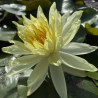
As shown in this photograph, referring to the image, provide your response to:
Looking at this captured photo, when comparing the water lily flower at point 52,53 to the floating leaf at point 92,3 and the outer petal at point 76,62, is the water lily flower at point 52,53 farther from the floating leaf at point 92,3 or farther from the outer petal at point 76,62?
the floating leaf at point 92,3

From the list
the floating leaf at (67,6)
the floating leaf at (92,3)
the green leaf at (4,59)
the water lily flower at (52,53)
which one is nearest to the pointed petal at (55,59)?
the water lily flower at (52,53)

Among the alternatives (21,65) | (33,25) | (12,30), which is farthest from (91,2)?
(21,65)

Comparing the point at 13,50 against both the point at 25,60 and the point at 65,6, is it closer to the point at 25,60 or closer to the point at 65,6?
the point at 25,60

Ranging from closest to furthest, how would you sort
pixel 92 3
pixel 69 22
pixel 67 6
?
pixel 69 22 → pixel 67 6 → pixel 92 3

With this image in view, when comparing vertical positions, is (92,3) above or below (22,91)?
above

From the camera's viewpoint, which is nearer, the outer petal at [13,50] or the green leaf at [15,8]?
the outer petal at [13,50]

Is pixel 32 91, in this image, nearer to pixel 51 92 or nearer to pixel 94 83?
pixel 51 92

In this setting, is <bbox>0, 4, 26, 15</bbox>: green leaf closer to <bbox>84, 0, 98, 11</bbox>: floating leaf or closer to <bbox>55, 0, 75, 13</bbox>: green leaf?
<bbox>55, 0, 75, 13</bbox>: green leaf

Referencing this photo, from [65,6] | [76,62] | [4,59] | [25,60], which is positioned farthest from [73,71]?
[65,6]
